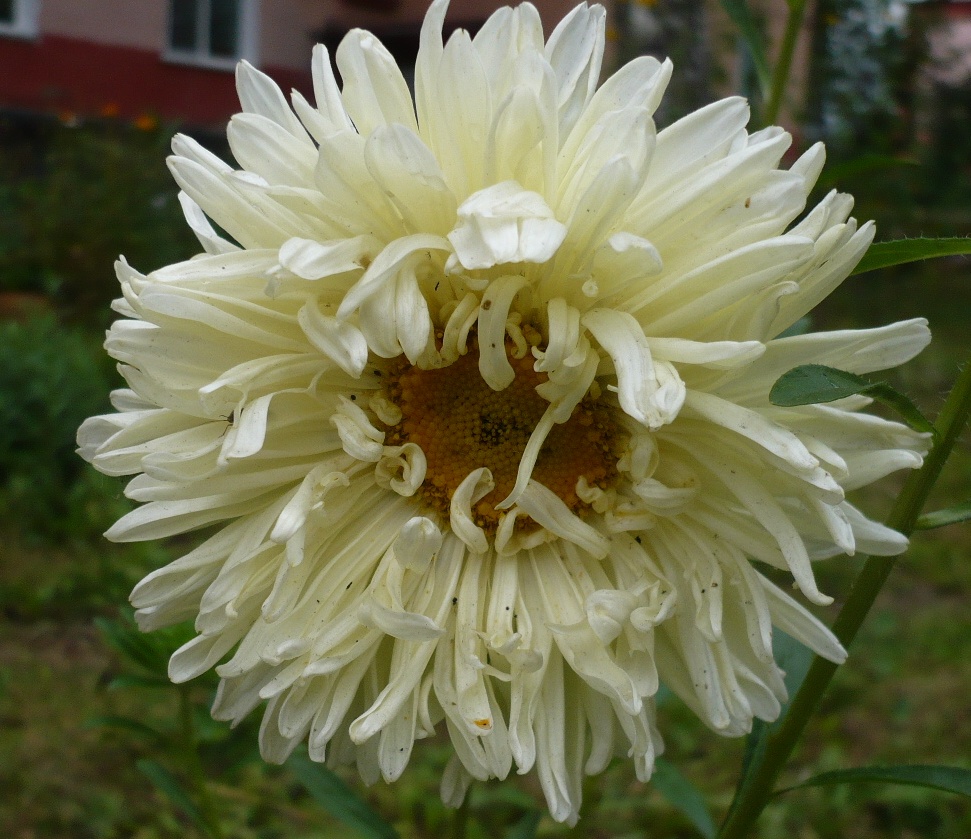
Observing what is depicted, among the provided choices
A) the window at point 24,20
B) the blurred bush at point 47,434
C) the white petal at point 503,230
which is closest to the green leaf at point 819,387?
the white petal at point 503,230

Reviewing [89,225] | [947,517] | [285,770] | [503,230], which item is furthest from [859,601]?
[89,225]

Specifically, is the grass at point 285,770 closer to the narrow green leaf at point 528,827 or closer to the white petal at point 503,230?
the narrow green leaf at point 528,827

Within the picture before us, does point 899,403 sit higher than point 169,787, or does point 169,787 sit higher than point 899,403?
point 899,403

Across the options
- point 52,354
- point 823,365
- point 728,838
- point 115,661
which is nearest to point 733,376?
point 823,365

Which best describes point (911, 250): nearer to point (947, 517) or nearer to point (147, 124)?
point (947, 517)

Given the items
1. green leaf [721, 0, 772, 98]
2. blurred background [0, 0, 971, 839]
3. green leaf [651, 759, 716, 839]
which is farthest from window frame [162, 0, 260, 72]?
green leaf [651, 759, 716, 839]

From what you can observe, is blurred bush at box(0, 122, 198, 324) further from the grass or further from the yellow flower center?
the yellow flower center

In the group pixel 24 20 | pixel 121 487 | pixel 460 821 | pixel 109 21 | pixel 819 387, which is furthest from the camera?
pixel 109 21
